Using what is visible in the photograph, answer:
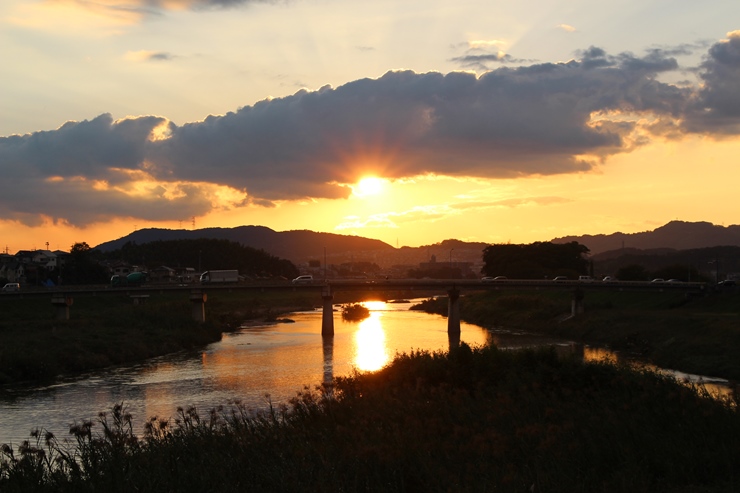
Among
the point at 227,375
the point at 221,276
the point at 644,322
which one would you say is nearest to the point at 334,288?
the point at 221,276

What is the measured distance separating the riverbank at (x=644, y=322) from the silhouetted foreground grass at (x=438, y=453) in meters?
38.1

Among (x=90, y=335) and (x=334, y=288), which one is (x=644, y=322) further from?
(x=90, y=335)

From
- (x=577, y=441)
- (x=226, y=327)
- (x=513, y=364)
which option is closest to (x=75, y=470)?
(x=577, y=441)

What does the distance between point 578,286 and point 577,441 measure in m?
91.7

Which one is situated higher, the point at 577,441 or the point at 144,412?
the point at 577,441

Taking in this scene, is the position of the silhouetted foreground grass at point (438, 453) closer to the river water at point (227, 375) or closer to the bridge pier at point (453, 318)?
the river water at point (227, 375)

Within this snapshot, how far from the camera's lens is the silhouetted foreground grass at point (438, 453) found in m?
16.2

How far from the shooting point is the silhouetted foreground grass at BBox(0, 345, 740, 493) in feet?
53.2

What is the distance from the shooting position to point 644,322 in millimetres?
84625

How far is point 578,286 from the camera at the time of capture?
107 m

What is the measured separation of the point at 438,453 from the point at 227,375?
1609 inches

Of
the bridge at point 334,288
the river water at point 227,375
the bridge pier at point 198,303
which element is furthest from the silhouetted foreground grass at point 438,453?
the bridge pier at point 198,303

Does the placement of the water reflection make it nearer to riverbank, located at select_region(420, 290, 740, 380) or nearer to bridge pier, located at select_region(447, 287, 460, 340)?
bridge pier, located at select_region(447, 287, 460, 340)

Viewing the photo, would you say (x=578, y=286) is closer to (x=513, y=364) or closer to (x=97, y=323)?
(x=97, y=323)
